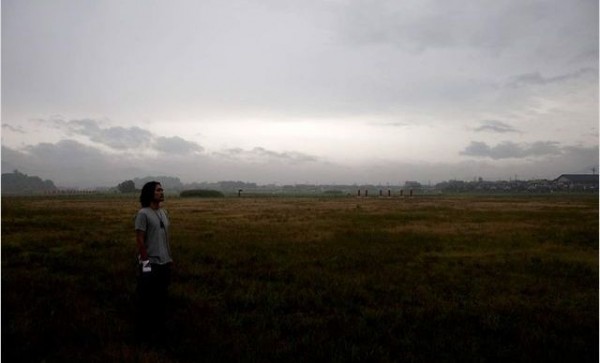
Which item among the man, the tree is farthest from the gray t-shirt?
the tree

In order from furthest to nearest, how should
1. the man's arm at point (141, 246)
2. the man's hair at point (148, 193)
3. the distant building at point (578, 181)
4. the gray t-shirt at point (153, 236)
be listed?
the distant building at point (578, 181) → the man's hair at point (148, 193) → the gray t-shirt at point (153, 236) → the man's arm at point (141, 246)

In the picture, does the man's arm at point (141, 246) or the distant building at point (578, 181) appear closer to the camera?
the man's arm at point (141, 246)

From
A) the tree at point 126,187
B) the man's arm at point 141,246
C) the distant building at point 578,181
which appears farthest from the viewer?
the distant building at point 578,181

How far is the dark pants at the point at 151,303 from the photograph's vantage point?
22.3ft

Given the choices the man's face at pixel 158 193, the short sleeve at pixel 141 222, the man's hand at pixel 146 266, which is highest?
the man's face at pixel 158 193

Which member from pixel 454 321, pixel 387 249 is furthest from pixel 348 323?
pixel 387 249

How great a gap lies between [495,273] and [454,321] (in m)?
6.02

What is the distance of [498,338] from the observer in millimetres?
7309

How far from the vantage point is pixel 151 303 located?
6.86 m

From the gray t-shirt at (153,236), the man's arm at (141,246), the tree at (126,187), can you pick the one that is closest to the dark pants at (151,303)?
the gray t-shirt at (153,236)

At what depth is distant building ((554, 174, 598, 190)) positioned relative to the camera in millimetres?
172625

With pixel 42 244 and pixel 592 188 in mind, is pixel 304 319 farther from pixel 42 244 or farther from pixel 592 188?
pixel 592 188

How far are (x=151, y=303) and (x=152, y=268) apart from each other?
23.6 inches

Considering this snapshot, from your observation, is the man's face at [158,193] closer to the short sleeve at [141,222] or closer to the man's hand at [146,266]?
the short sleeve at [141,222]
